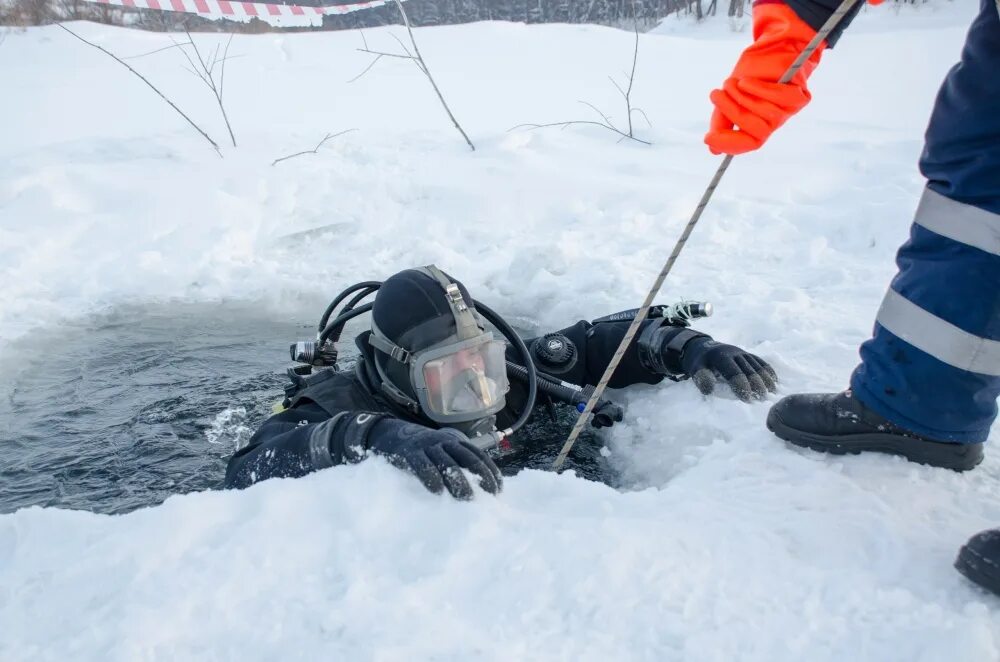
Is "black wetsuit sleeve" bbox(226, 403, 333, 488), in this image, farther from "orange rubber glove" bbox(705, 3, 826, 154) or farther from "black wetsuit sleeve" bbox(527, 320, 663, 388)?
"orange rubber glove" bbox(705, 3, 826, 154)

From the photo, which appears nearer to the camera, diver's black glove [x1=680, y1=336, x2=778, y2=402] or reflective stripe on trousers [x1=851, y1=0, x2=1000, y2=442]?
reflective stripe on trousers [x1=851, y1=0, x2=1000, y2=442]

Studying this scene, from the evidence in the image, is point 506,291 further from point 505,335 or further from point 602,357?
point 505,335

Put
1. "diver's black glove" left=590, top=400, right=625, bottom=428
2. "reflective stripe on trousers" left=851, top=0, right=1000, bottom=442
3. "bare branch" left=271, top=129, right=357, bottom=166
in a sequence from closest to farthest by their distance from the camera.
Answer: "reflective stripe on trousers" left=851, top=0, right=1000, bottom=442 < "diver's black glove" left=590, top=400, right=625, bottom=428 < "bare branch" left=271, top=129, right=357, bottom=166

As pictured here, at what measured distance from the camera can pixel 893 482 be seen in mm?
1675

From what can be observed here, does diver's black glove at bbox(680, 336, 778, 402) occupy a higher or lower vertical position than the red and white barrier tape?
lower

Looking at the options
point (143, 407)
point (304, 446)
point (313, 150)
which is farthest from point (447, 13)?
point (304, 446)

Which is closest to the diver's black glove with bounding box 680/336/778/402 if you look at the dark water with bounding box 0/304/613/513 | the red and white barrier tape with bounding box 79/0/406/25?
the dark water with bounding box 0/304/613/513

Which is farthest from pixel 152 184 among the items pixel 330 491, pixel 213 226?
pixel 330 491

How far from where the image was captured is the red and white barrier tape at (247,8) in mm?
11102

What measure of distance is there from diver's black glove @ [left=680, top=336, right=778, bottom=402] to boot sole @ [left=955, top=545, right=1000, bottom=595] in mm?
1059

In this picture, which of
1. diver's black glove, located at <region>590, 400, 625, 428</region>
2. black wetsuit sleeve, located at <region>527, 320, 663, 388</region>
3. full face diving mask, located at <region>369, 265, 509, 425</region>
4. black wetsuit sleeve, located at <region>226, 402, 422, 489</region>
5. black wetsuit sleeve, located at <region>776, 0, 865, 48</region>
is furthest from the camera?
black wetsuit sleeve, located at <region>527, 320, 663, 388</region>

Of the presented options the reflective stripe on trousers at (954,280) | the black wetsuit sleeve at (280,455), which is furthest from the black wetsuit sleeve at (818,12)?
the black wetsuit sleeve at (280,455)

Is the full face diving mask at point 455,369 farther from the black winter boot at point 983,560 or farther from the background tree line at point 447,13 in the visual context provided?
the background tree line at point 447,13

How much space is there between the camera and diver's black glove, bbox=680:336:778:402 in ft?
7.75
